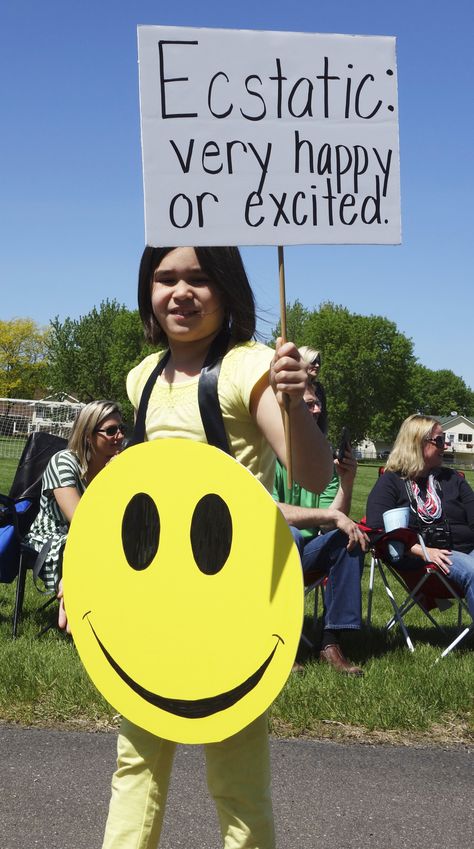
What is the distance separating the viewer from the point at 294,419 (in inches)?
81.4

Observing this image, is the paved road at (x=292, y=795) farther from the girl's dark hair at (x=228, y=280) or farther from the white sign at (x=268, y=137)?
the white sign at (x=268, y=137)

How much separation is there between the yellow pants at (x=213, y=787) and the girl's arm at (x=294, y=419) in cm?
63

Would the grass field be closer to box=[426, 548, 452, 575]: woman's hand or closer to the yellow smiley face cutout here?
box=[426, 548, 452, 575]: woman's hand

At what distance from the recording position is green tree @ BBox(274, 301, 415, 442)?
245ft

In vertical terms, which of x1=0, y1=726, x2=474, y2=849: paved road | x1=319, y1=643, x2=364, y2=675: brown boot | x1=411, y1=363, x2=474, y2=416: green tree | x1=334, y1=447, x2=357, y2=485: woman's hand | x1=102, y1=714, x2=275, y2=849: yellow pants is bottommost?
x1=411, y1=363, x2=474, y2=416: green tree

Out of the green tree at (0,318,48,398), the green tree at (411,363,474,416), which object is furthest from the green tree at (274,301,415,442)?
the green tree at (411,363,474,416)

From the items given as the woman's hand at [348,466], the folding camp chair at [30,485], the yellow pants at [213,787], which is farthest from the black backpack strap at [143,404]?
the folding camp chair at [30,485]

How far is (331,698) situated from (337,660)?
692mm

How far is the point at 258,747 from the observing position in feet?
7.04

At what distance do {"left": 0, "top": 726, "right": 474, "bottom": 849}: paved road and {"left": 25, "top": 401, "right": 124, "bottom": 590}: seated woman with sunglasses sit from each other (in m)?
1.63

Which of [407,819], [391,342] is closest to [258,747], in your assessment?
[407,819]

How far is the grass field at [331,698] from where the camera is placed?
417cm

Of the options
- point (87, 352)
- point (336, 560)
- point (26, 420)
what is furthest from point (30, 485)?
point (87, 352)

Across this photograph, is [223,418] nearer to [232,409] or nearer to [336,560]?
[232,409]
